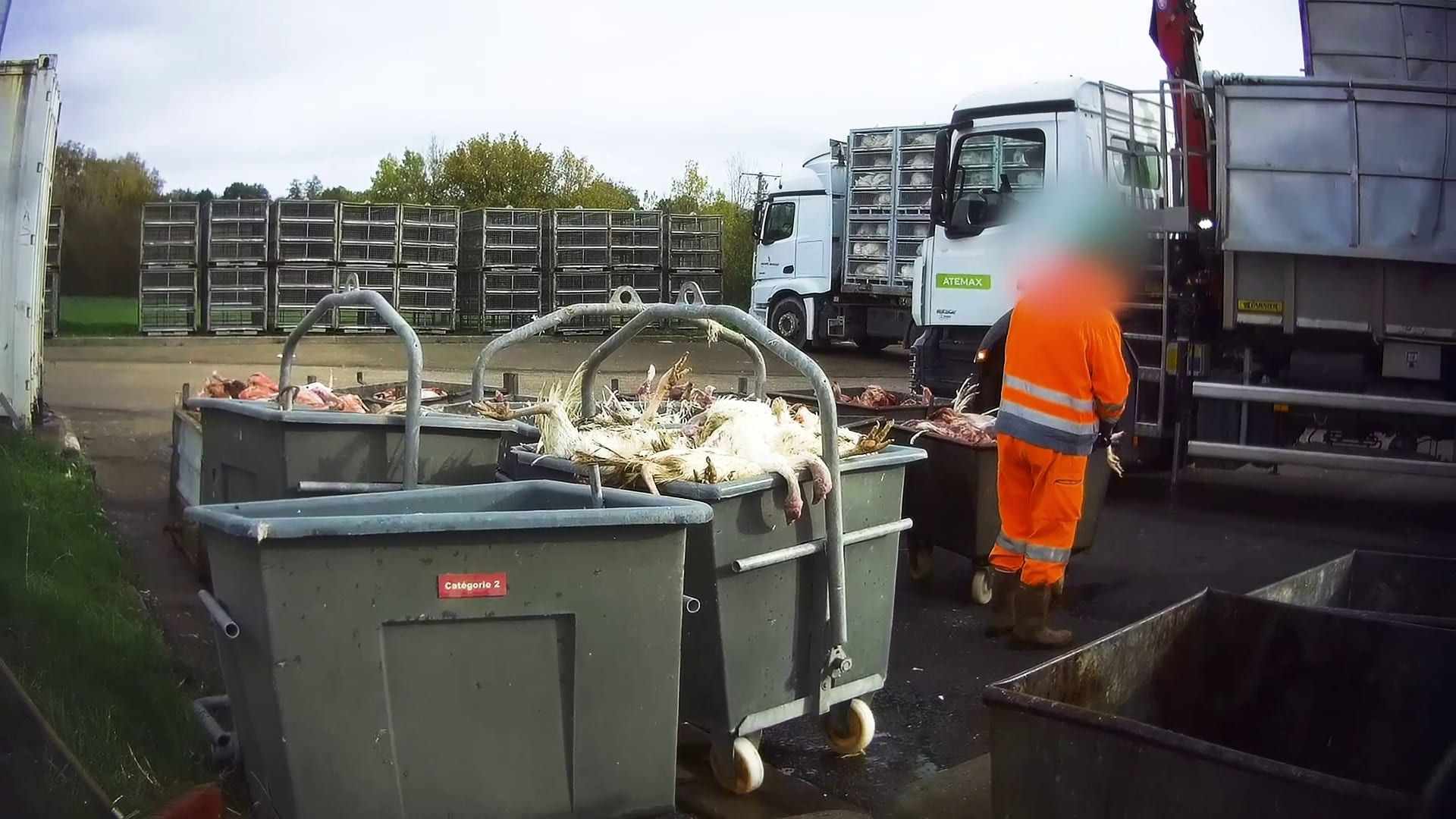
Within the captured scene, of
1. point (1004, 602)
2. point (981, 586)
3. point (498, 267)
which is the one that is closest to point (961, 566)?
point (981, 586)

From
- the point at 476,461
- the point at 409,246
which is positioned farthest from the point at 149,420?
the point at 409,246

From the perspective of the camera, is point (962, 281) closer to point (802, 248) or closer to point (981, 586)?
point (981, 586)

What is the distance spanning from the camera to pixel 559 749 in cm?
315

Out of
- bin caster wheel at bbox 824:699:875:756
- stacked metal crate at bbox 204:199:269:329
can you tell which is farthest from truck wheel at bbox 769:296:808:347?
Answer: bin caster wheel at bbox 824:699:875:756

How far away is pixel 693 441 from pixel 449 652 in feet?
4.36

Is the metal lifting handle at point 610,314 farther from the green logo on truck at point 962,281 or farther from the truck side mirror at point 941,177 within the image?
the truck side mirror at point 941,177

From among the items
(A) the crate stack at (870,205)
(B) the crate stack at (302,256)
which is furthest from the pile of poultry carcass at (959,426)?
(B) the crate stack at (302,256)

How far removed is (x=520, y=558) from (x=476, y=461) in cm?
205

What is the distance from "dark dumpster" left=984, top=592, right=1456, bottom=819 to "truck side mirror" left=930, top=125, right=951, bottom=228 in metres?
7.10

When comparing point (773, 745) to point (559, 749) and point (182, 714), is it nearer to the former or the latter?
point (559, 749)

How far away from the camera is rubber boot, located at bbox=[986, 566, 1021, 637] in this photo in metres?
5.91

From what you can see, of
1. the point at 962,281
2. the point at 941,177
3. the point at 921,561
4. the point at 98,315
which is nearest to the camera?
the point at 921,561

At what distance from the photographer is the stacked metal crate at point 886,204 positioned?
750 inches

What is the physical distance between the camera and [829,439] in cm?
381
